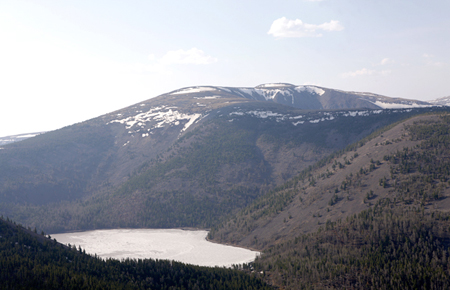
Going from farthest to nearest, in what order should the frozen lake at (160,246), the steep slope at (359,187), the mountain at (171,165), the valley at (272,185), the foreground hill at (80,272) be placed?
the mountain at (171,165) → the frozen lake at (160,246) → the steep slope at (359,187) → the valley at (272,185) → the foreground hill at (80,272)

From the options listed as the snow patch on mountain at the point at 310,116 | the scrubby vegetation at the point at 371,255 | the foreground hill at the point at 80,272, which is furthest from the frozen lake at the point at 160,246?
the snow patch on mountain at the point at 310,116

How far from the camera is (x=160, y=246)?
286ft

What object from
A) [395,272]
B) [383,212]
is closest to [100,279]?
[395,272]

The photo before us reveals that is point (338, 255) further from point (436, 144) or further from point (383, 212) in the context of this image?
point (436, 144)

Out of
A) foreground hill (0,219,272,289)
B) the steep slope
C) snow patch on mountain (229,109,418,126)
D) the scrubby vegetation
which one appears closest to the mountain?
snow patch on mountain (229,109,418,126)

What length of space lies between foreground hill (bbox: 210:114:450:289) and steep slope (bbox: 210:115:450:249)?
206 mm

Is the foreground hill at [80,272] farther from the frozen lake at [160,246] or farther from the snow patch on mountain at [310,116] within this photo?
the snow patch on mountain at [310,116]

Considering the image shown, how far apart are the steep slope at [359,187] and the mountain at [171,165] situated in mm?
19447

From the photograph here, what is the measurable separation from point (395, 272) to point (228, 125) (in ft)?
396

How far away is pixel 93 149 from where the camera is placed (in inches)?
6900

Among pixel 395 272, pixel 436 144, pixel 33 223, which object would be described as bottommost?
pixel 33 223

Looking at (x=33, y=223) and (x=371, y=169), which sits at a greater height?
(x=371, y=169)

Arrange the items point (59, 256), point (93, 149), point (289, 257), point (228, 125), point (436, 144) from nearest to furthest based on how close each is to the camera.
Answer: point (59, 256)
point (289, 257)
point (436, 144)
point (228, 125)
point (93, 149)

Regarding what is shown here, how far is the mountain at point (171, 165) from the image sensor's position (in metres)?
115
